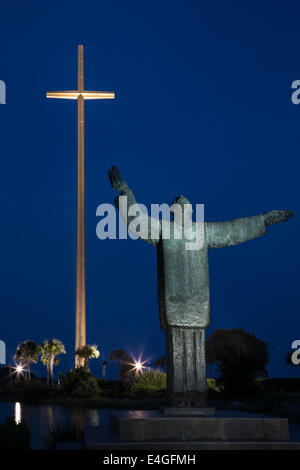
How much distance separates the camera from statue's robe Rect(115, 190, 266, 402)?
374 inches

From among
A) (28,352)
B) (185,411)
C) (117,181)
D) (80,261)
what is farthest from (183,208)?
(28,352)

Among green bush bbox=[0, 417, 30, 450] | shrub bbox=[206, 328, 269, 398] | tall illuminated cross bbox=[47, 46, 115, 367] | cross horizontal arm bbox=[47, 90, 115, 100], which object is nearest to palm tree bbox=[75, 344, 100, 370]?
tall illuminated cross bbox=[47, 46, 115, 367]

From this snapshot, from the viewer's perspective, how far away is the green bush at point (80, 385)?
102 feet

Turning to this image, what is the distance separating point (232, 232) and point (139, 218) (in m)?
1.72

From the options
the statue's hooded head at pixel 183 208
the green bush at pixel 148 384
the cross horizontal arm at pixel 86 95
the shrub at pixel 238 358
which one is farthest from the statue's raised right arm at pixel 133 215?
the cross horizontal arm at pixel 86 95

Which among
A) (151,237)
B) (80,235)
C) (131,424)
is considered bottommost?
(131,424)

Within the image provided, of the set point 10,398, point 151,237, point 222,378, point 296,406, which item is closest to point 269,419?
point 151,237

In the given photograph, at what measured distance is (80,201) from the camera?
1538 inches

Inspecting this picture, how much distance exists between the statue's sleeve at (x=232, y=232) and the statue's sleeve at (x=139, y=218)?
976mm

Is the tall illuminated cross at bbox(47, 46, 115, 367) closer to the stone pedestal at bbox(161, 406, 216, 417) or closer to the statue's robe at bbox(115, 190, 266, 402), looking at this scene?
the statue's robe at bbox(115, 190, 266, 402)

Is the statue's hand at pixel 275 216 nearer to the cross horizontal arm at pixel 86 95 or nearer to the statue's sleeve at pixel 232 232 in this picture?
the statue's sleeve at pixel 232 232

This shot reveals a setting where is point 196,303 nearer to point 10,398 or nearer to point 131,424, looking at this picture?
point 131,424
